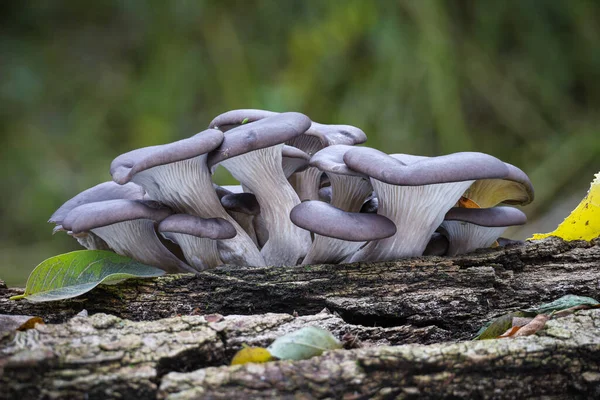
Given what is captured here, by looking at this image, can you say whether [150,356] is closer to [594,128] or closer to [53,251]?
[53,251]

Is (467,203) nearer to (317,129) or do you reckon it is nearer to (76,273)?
(317,129)

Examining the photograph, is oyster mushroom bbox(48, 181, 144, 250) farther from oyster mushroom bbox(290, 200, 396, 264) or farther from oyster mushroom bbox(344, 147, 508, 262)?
oyster mushroom bbox(344, 147, 508, 262)

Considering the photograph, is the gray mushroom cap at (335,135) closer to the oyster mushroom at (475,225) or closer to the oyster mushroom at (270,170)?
the oyster mushroom at (270,170)

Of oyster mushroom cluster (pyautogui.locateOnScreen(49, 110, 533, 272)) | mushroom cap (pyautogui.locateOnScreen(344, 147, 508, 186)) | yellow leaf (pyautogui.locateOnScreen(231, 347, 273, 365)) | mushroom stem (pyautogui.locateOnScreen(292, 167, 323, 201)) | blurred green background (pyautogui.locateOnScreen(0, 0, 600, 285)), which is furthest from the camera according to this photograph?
blurred green background (pyautogui.locateOnScreen(0, 0, 600, 285))

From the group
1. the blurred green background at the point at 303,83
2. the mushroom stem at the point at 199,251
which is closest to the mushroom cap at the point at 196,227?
the mushroom stem at the point at 199,251

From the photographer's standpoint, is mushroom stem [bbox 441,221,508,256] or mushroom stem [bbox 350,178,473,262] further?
mushroom stem [bbox 441,221,508,256]

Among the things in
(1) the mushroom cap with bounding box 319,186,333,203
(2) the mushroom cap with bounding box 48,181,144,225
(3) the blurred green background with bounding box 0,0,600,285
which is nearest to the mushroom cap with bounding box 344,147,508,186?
(1) the mushroom cap with bounding box 319,186,333,203

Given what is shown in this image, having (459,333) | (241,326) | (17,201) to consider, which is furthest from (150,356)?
(17,201)
